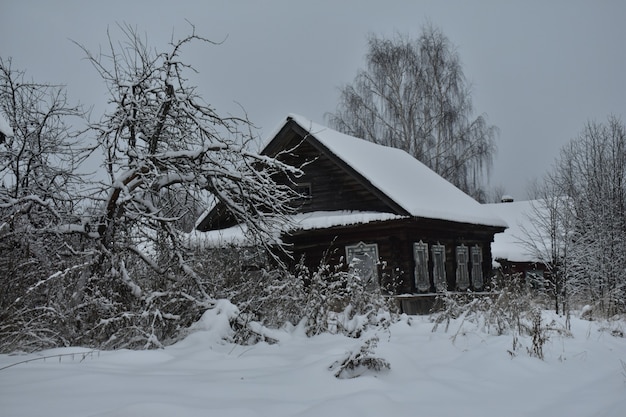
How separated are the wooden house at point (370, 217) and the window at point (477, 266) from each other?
4.32ft

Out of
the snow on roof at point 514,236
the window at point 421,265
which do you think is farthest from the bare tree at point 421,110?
the window at point 421,265

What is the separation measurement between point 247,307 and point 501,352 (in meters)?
2.64

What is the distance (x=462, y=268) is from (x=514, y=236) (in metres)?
5.05

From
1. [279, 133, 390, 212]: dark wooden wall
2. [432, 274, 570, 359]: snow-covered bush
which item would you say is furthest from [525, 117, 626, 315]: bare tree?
[432, 274, 570, 359]: snow-covered bush

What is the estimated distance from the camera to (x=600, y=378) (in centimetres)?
514

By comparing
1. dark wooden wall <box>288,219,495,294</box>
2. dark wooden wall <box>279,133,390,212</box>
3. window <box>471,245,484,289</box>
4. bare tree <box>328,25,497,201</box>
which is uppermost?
bare tree <box>328,25,497,201</box>

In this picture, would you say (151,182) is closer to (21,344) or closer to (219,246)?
(219,246)

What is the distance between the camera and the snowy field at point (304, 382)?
3.39 metres

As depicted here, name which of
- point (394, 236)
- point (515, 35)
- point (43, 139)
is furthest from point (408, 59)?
point (515, 35)

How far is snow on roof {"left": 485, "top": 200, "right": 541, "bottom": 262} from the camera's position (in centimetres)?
2538

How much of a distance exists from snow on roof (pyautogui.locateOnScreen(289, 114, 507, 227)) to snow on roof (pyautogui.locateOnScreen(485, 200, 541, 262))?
4.54m

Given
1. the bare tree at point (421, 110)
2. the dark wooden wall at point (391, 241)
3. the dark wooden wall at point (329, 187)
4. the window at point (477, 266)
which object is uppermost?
the bare tree at point (421, 110)

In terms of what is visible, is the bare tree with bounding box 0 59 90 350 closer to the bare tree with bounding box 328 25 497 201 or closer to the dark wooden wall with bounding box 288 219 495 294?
the dark wooden wall with bounding box 288 219 495 294

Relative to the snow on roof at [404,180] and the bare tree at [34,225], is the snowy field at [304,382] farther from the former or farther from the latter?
the snow on roof at [404,180]
